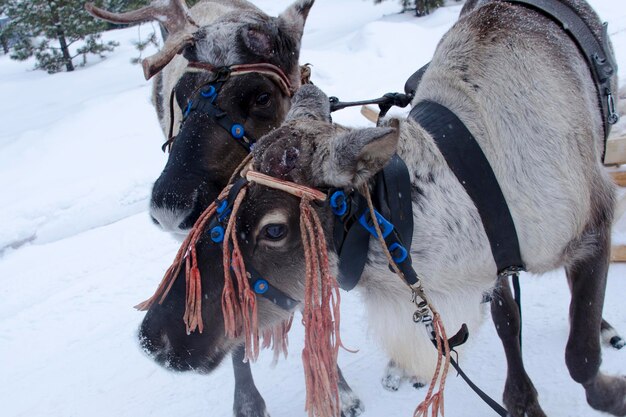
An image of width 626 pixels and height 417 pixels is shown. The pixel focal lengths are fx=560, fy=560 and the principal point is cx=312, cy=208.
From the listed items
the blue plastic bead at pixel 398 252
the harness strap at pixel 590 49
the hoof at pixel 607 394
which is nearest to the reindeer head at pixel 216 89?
the blue plastic bead at pixel 398 252

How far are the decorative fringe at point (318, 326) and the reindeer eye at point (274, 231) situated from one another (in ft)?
0.27

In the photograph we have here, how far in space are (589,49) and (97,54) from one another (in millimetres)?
23269

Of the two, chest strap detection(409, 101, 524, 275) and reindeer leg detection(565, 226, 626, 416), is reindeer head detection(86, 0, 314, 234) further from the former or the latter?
reindeer leg detection(565, 226, 626, 416)

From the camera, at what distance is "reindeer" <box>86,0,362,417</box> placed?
2.71m

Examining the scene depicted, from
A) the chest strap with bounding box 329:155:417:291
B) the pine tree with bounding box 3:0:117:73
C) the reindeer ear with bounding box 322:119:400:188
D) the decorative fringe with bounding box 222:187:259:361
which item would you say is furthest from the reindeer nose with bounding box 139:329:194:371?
the pine tree with bounding box 3:0:117:73

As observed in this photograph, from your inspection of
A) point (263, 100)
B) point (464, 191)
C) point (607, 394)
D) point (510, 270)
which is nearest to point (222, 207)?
point (464, 191)

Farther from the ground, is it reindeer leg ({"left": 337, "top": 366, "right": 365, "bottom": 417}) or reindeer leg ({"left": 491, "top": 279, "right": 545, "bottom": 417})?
reindeer leg ({"left": 491, "top": 279, "right": 545, "bottom": 417})

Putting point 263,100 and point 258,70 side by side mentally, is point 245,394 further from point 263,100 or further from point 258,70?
point 258,70

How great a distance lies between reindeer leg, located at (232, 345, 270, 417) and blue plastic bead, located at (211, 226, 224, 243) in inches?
54.3

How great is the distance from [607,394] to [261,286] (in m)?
1.91

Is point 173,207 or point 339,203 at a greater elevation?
point 339,203

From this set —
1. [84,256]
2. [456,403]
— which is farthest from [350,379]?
[84,256]

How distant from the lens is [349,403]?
132 inches

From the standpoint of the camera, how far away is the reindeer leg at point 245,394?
3.33 m
